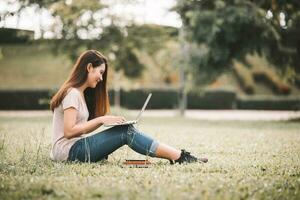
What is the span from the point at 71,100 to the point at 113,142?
0.66 metres

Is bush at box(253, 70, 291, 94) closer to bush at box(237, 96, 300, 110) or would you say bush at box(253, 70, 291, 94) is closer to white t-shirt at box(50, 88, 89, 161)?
bush at box(237, 96, 300, 110)

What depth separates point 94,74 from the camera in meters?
5.60

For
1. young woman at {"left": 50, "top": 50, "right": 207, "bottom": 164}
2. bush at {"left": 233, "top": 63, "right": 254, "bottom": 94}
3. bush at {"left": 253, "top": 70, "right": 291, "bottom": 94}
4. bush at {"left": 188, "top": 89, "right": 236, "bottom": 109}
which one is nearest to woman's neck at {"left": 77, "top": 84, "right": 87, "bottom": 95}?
young woman at {"left": 50, "top": 50, "right": 207, "bottom": 164}

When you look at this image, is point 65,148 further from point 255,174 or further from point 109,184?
point 255,174

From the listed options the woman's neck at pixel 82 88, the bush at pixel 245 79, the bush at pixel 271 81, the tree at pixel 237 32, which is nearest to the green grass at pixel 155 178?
the woman's neck at pixel 82 88

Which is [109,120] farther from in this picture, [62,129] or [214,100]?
[214,100]

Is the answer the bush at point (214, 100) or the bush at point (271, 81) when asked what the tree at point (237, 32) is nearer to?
the bush at point (214, 100)

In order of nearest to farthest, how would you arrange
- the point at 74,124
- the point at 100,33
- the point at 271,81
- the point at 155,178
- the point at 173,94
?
the point at 155,178 < the point at 74,124 < the point at 100,33 < the point at 173,94 < the point at 271,81

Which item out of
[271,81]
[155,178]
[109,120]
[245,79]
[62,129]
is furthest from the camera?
[271,81]

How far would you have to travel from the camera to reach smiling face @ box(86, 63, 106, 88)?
5598mm

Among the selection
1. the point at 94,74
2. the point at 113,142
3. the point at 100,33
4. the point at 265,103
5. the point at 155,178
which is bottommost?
the point at 265,103

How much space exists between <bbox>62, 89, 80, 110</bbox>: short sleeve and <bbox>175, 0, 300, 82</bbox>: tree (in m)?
9.49

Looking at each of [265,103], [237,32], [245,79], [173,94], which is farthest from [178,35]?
[245,79]

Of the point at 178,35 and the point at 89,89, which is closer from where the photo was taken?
the point at 89,89
